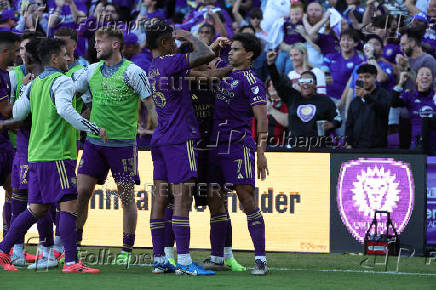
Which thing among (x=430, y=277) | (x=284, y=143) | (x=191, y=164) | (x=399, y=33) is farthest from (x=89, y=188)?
(x=399, y=33)

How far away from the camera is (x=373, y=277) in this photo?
8.28 metres

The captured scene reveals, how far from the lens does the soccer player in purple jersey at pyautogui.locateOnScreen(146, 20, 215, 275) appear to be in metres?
8.07

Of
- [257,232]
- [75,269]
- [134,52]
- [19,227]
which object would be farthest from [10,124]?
[134,52]

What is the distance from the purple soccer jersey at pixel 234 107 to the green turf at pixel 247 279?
1.41m

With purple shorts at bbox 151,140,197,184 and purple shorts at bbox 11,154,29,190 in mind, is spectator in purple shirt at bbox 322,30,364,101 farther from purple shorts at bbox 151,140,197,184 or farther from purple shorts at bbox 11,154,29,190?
purple shorts at bbox 11,154,29,190

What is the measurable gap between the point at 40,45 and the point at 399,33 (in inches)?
276

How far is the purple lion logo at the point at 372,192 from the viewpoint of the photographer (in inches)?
417

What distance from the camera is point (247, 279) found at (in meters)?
7.85

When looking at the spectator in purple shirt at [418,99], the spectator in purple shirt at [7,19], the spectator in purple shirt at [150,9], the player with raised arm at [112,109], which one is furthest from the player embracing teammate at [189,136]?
the spectator in purple shirt at [7,19]

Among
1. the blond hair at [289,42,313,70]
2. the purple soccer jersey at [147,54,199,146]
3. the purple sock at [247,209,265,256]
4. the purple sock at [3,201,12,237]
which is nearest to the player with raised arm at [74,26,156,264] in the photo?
the purple soccer jersey at [147,54,199,146]

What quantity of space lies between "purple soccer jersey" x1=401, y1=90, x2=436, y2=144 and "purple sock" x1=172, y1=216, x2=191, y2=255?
5.09m

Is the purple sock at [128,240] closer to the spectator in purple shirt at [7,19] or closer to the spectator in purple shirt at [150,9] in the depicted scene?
the spectator in purple shirt at [7,19]

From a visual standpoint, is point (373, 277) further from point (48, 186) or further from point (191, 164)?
point (48, 186)

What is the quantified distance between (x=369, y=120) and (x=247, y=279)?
A: 4.46 metres
